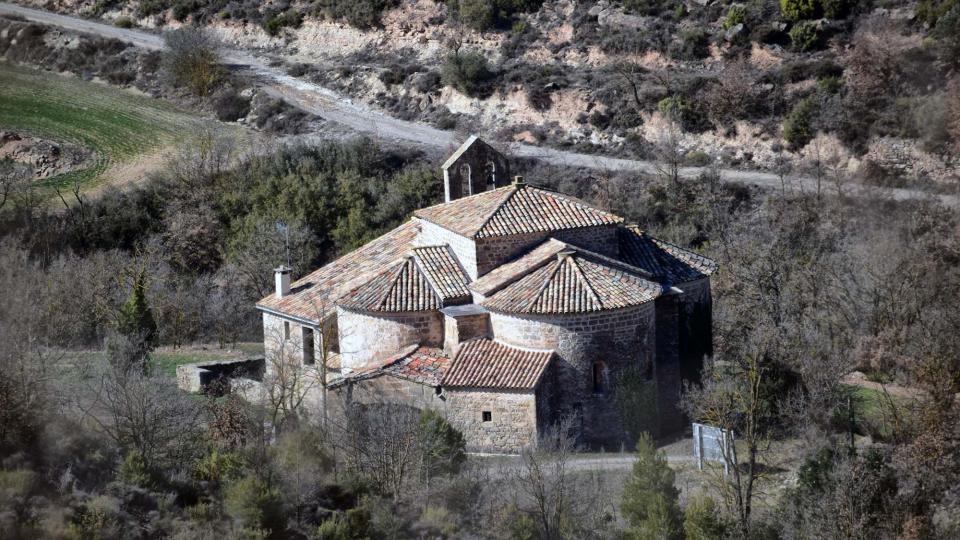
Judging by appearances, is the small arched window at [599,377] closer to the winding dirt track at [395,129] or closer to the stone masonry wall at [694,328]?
the stone masonry wall at [694,328]

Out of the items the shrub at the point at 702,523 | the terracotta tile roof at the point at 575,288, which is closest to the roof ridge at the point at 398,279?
the terracotta tile roof at the point at 575,288

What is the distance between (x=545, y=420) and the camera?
30719 millimetres

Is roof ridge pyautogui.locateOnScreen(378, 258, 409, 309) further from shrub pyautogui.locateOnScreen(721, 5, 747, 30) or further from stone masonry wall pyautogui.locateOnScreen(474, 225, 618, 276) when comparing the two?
shrub pyautogui.locateOnScreen(721, 5, 747, 30)

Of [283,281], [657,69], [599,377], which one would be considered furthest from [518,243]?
[657,69]

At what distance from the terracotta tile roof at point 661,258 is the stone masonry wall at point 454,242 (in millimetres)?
4085

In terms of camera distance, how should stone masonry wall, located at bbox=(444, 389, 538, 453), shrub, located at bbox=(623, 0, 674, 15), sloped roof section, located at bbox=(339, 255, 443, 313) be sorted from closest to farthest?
stone masonry wall, located at bbox=(444, 389, 538, 453) → sloped roof section, located at bbox=(339, 255, 443, 313) → shrub, located at bbox=(623, 0, 674, 15)

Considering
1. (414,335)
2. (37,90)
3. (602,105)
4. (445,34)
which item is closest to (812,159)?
(602,105)

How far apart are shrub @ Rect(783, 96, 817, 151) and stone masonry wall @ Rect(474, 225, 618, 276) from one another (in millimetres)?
23789

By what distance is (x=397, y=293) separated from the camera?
32812 mm

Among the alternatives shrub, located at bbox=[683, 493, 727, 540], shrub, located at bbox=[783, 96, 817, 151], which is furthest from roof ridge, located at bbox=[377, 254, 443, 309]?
shrub, located at bbox=[783, 96, 817, 151]

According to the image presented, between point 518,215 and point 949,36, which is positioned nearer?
point 518,215

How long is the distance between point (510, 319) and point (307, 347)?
21.3ft

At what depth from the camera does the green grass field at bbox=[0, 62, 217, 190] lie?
20.0 meters

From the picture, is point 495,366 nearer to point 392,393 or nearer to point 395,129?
point 392,393
